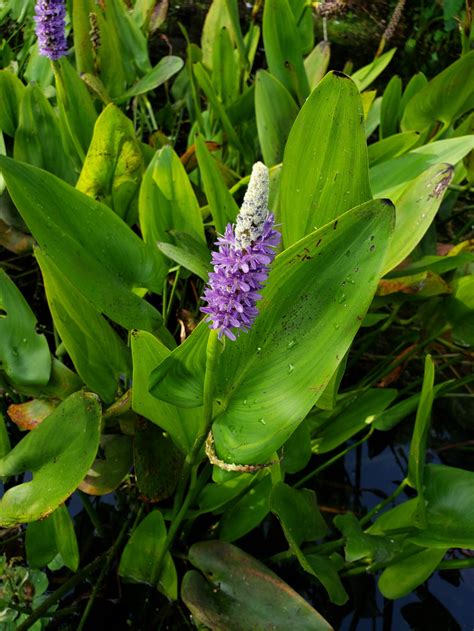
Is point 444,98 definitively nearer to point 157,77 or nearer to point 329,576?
point 157,77

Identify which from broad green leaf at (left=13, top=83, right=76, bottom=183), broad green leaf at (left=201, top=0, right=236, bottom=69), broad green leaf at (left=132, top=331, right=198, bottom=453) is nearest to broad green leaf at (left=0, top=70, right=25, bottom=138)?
broad green leaf at (left=13, top=83, right=76, bottom=183)

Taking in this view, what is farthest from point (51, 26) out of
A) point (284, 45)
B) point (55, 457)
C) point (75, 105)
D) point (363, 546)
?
point (363, 546)

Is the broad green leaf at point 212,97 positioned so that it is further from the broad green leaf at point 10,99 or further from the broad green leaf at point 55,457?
the broad green leaf at point 55,457

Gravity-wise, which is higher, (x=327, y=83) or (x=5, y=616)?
(x=327, y=83)

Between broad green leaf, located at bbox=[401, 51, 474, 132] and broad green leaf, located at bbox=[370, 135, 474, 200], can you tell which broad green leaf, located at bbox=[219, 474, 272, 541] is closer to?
broad green leaf, located at bbox=[370, 135, 474, 200]

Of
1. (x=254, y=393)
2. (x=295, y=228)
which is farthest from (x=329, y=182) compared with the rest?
(x=254, y=393)

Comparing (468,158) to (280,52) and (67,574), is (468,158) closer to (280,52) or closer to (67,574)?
(280,52)
